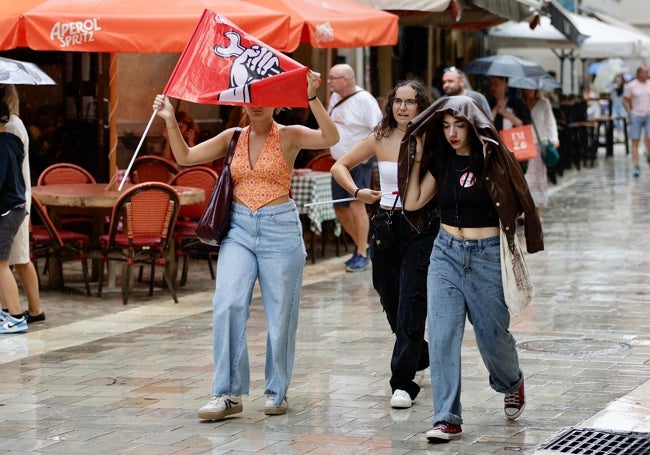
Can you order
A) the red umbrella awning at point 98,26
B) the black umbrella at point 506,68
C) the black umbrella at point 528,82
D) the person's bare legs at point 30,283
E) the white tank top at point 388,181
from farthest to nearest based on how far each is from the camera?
the black umbrella at point 506,68, the black umbrella at point 528,82, the red umbrella awning at point 98,26, the person's bare legs at point 30,283, the white tank top at point 388,181

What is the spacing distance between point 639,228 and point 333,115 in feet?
18.9

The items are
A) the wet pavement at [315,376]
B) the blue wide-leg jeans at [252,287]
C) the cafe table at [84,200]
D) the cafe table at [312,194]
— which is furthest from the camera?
the cafe table at [312,194]

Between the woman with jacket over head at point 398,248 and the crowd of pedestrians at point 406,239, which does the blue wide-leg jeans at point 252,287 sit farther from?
the woman with jacket over head at point 398,248

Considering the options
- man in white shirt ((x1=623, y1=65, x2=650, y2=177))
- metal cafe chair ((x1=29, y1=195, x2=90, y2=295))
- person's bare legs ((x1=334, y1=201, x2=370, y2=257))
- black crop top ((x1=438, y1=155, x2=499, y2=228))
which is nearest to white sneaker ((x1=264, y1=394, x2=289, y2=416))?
black crop top ((x1=438, y1=155, x2=499, y2=228))

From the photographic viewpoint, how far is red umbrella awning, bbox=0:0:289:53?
11.4m

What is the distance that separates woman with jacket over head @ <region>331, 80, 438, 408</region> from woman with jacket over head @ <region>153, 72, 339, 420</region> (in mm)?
498

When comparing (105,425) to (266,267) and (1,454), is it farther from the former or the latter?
(266,267)

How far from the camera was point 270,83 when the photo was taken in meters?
7.40

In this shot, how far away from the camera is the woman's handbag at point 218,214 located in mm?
7430

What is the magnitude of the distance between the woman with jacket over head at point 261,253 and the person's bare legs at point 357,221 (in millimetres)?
6081

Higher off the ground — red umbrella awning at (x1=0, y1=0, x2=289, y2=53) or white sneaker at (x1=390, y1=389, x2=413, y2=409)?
red umbrella awning at (x1=0, y1=0, x2=289, y2=53)

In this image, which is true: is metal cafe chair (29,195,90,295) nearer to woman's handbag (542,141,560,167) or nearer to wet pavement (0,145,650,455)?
wet pavement (0,145,650,455)

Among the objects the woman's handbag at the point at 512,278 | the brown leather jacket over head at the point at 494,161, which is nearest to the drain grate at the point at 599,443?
the woman's handbag at the point at 512,278

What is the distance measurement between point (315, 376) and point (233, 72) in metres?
2.01
